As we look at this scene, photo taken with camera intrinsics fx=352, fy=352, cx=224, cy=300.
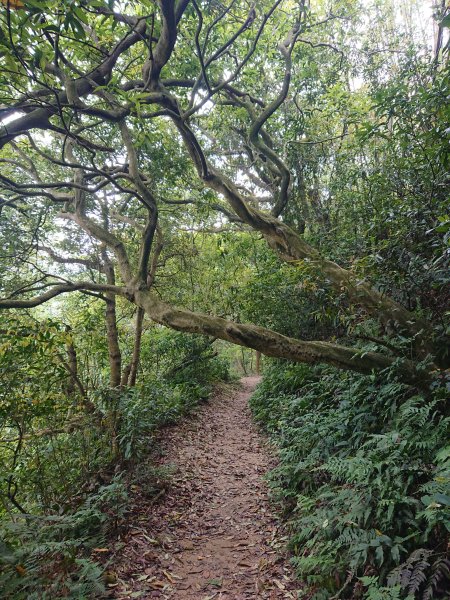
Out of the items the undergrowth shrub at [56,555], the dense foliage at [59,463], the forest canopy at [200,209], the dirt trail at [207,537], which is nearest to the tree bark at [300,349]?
Result: the forest canopy at [200,209]

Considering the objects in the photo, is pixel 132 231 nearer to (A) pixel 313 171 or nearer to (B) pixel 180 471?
(A) pixel 313 171

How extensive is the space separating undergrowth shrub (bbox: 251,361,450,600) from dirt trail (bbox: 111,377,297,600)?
37cm

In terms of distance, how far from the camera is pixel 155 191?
8.02 m

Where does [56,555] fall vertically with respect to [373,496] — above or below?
above

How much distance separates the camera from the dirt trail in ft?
10.9

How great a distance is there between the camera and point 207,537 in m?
4.21

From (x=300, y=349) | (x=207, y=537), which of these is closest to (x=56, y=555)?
(x=207, y=537)

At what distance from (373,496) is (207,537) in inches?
85.8

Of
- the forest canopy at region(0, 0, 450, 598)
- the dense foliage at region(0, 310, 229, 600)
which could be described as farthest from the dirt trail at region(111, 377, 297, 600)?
the forest canopy at region(0, 0, 450, 598)

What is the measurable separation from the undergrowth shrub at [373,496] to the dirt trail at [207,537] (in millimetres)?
372

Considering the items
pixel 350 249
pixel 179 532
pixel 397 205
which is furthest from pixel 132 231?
pixel 179 532

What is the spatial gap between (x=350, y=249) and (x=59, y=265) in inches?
299

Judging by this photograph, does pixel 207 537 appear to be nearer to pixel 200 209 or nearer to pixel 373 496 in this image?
pixel 373 496

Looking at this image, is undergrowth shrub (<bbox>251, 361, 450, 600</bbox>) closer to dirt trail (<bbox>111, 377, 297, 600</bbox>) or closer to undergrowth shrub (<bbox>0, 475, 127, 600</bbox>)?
dirt trail (<bbox>111, 377, 297, 600</bbox>)
